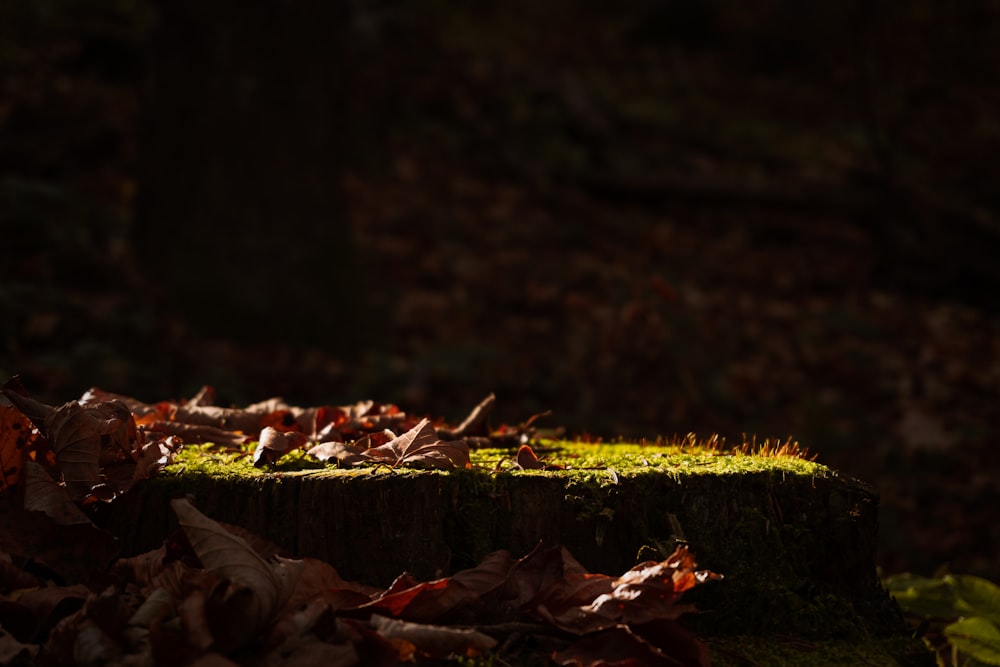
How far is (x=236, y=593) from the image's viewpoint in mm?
1613

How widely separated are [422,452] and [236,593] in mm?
606

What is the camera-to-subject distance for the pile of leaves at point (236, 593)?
1.63 m

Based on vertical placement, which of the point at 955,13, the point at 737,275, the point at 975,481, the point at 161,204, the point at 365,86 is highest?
the point at 955,13

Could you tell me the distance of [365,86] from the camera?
38.3 ft

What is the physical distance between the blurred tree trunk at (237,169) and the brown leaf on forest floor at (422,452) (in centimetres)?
439

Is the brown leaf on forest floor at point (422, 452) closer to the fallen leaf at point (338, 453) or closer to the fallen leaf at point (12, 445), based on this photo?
the fallen leaf at point (338, 453)

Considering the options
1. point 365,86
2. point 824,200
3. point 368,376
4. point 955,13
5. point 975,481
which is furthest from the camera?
point 365,86

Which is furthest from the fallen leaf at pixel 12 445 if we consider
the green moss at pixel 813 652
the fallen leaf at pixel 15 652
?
the green moss at pixel 813 652

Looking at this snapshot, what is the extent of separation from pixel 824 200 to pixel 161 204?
656 cm

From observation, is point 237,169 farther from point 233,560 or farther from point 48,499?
point 233,560

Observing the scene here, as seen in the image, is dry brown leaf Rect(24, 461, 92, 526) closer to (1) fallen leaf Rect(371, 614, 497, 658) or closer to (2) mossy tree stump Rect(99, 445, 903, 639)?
(2) mossy tree stump Rect(99, 445, 903, 639)

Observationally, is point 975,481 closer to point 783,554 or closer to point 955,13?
point 783,554

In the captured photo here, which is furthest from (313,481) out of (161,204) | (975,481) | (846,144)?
(846,144)

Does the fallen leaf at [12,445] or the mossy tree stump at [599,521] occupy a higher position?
the fallen leaf at [12,445]
